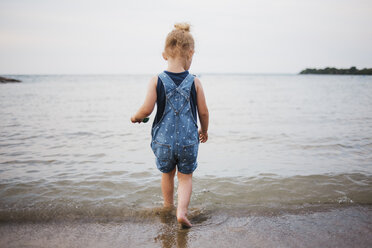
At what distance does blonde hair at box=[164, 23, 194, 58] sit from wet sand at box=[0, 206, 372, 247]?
61.8 inches

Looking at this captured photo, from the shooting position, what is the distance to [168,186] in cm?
262

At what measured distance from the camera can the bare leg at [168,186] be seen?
255 centimetres

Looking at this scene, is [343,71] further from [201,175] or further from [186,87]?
[186,87]

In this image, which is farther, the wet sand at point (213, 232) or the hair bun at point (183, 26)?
the hair bun at point (183, 26)

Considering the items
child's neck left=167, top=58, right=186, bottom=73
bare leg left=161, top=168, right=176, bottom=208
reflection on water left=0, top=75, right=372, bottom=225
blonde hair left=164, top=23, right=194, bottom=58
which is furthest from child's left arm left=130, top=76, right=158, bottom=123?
reflection on water left=0, top=75, right=372, bottom=225

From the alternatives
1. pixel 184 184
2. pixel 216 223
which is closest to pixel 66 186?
pixel 184 184

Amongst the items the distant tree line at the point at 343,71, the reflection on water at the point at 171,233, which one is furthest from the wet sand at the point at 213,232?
the distant tree line at the point at 343,71

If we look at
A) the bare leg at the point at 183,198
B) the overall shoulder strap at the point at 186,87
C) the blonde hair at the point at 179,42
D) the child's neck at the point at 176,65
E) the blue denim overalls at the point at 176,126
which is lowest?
the bare leg at the point at 183,198

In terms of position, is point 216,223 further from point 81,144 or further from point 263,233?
point 81,144

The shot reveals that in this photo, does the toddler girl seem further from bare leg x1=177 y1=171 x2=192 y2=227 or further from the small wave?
the small wave

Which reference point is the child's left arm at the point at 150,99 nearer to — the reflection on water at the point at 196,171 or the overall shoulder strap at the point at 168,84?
the overall shoulder strap at the point at 168,84

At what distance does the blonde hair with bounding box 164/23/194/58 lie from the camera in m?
2.32

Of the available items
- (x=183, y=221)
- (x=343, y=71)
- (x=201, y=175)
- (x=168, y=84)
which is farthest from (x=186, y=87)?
(x=343, y=71)

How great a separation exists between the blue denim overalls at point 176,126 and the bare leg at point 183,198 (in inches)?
8.0
